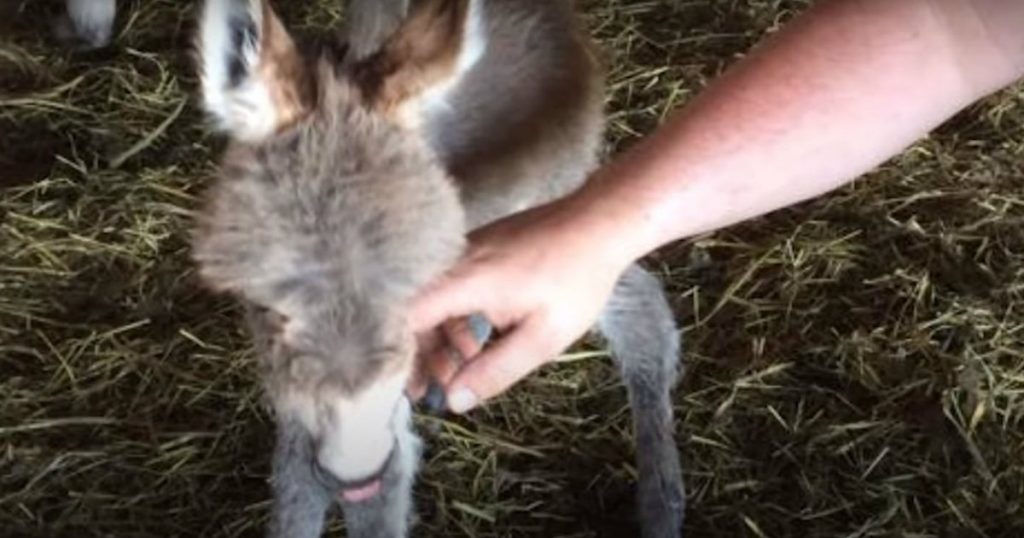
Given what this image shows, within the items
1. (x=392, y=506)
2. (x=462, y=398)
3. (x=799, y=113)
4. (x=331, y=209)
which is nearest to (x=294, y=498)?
(x=392, y=506)

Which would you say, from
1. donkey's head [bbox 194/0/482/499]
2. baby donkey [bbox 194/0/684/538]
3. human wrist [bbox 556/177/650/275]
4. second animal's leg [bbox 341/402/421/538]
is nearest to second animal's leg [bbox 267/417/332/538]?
second animal's leg [bbox 341/402/421/538]

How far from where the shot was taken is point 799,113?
1786mm

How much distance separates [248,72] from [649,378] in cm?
102

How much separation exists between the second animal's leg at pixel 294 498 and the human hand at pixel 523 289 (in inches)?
18.0

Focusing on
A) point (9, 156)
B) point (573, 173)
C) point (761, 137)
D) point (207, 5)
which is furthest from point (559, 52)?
point (9, 156)

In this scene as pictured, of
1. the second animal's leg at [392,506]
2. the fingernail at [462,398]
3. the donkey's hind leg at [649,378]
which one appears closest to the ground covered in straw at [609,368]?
the donkey's hind leg at [649,378]

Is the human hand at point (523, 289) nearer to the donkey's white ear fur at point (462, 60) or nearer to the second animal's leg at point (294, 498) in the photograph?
the donkey's white ear fur at point (462, 60)

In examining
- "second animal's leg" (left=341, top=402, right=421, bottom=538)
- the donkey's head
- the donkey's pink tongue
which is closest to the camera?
the donkey's head

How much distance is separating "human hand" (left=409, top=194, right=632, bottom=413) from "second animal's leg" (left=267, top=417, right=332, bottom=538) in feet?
1.50

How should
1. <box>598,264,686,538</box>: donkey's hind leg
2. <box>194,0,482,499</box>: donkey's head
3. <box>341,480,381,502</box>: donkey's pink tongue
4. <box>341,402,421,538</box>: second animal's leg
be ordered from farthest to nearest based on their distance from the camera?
<box>598,264,686,538</box>: donkey's hind leg, <box>341,402,421,538</box>: second animal's leg, <box>341,480,381,502</box>: donkey's pink tongue, <box>194,0,482,499</box>: donkey's head

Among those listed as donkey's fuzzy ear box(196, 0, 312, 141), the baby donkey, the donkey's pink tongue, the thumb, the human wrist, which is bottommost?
the donkey's pink tongue

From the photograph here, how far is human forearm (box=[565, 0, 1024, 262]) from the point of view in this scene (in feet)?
5.78

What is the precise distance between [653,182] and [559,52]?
62cm

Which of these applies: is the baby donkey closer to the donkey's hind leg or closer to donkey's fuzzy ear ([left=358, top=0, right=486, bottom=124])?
donkey's fuzzy ear ([left=358, top=0, right=486, bottom=124])
